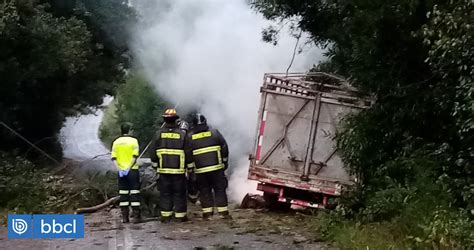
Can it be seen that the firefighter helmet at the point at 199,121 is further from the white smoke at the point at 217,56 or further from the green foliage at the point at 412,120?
the white smoke at the point at 217,56

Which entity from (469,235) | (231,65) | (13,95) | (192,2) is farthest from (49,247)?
(192,2)

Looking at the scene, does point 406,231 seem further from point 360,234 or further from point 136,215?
point 136,215

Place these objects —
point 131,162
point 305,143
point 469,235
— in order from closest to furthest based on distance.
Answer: point 469,235
point 131,162
point 305,143

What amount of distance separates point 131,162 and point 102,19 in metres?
13.0

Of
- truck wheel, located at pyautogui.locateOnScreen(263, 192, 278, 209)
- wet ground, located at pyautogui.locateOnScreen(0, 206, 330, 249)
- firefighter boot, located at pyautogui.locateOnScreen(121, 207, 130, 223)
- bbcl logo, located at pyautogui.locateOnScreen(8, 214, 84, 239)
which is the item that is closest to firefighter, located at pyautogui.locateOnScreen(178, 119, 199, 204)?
wet ground, located at pyautogui.locateOnScreen(0, 206, 330, 249)

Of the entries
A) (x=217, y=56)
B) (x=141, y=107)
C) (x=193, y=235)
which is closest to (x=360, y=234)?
(x=193, y=235)

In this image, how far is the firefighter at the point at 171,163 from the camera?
389 inches

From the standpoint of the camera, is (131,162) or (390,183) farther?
→ (131,162)

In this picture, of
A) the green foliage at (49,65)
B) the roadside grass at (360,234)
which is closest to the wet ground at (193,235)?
the roadside grass at (360,234)

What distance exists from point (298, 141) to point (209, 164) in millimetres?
2334

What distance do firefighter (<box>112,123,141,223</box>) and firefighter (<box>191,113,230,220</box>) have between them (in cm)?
93

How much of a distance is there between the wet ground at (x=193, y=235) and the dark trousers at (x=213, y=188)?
0.20 meters

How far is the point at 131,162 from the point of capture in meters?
10.2

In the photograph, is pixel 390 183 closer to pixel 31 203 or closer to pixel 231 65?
pixel 31 203
